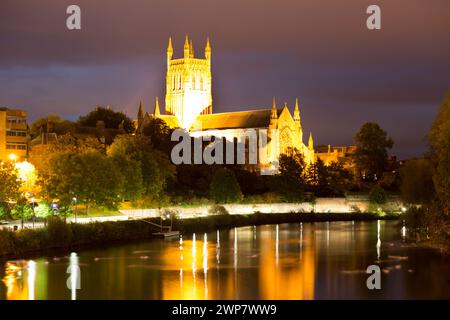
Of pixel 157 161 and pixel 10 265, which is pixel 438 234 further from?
pixel 157 161

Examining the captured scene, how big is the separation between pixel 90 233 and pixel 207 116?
98.4 m

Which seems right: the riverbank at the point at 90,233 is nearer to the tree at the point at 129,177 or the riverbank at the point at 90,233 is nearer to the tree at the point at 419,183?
the tree at the point at 129,177

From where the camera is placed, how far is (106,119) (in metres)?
130

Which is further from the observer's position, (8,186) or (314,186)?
(314,186)

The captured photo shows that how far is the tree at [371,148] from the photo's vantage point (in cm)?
12431

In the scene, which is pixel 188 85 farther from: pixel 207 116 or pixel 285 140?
pixel 285 140

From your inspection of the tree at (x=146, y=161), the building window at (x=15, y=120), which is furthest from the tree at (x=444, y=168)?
the building window at (x=15, y=120)

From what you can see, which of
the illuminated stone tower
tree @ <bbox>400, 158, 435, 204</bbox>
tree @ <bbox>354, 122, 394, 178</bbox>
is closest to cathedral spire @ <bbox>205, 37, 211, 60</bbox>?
the illuminated stone tower

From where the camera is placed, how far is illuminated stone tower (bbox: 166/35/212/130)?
540 ft

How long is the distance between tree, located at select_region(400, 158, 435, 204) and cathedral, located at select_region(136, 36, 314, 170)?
58.0m

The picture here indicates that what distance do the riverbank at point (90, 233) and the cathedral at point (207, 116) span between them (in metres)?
48.5

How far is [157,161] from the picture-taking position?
81.2m
